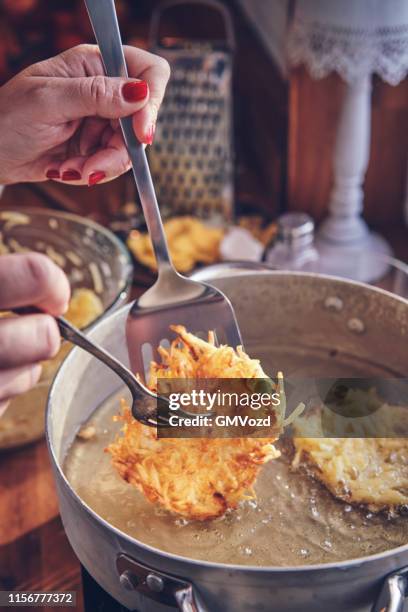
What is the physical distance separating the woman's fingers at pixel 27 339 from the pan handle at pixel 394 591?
35 cm

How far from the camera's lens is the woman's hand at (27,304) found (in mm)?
647

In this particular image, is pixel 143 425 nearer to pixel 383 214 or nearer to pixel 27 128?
pixel 27 128

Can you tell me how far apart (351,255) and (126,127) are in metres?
0.86

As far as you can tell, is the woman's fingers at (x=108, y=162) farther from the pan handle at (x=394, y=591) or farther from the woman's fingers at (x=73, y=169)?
the pan handle at (x=394, y=591)

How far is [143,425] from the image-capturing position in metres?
0.80

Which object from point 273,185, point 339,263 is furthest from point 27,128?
point 273,185

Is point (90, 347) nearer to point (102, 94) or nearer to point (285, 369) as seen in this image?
point (102, 94)

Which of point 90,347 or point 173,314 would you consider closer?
point 90,347

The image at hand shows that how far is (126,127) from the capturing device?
791 mm

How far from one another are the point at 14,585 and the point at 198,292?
424mm

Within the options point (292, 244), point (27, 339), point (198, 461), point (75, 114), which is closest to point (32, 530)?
point (198, 461)

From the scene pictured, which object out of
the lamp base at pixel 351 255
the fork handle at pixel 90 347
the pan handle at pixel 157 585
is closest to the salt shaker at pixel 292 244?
the lamp base at pixel 351 255

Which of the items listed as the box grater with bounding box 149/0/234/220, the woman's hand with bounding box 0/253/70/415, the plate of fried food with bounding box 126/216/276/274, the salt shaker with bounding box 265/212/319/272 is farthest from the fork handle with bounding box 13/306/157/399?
A: the box grater with bounding box 149/0/234/220

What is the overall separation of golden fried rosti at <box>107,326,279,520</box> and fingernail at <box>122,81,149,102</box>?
25 cm
